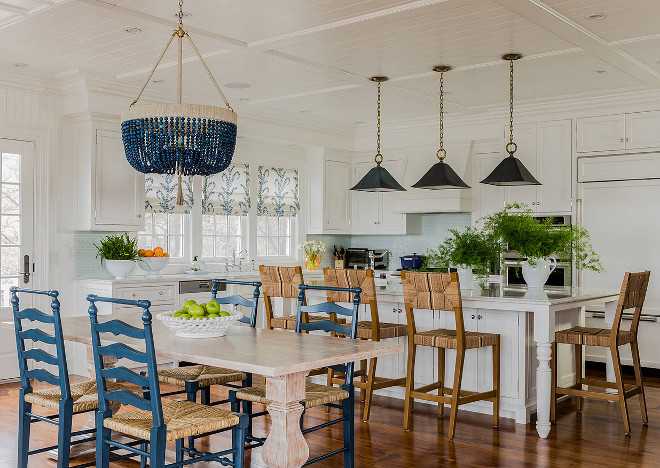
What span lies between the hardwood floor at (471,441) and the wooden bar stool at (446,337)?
0.57 feet

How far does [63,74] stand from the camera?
627 centimetres

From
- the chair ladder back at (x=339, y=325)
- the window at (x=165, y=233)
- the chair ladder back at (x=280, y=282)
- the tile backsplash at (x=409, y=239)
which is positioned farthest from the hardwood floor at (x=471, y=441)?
the tile backsplash at (x=409, y=239)

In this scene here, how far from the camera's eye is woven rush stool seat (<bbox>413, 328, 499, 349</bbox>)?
4.69m

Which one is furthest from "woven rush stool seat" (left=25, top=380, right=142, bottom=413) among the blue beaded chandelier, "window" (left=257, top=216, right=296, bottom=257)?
"window" (left=257, top=216, right=296, bottom=257)

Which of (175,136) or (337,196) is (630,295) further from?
(337,196)

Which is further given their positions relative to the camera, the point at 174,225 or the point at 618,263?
the point at 174,225

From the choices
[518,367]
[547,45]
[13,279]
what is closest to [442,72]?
[547,45]

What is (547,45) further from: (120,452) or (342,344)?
(120,452)

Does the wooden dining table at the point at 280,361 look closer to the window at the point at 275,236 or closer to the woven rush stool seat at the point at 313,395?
Result: the woven rush stool seat at the point at 313,395

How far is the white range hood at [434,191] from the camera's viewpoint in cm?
793

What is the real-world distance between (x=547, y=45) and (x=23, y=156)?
4405 millimetres

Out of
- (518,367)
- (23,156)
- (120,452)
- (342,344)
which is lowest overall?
(120,452)

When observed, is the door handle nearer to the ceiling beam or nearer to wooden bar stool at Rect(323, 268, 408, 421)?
wooden bar stool at Rect(323, 268, 408, 421)

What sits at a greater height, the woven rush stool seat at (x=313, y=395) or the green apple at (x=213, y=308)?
the green apple at (x=213, y=308)
